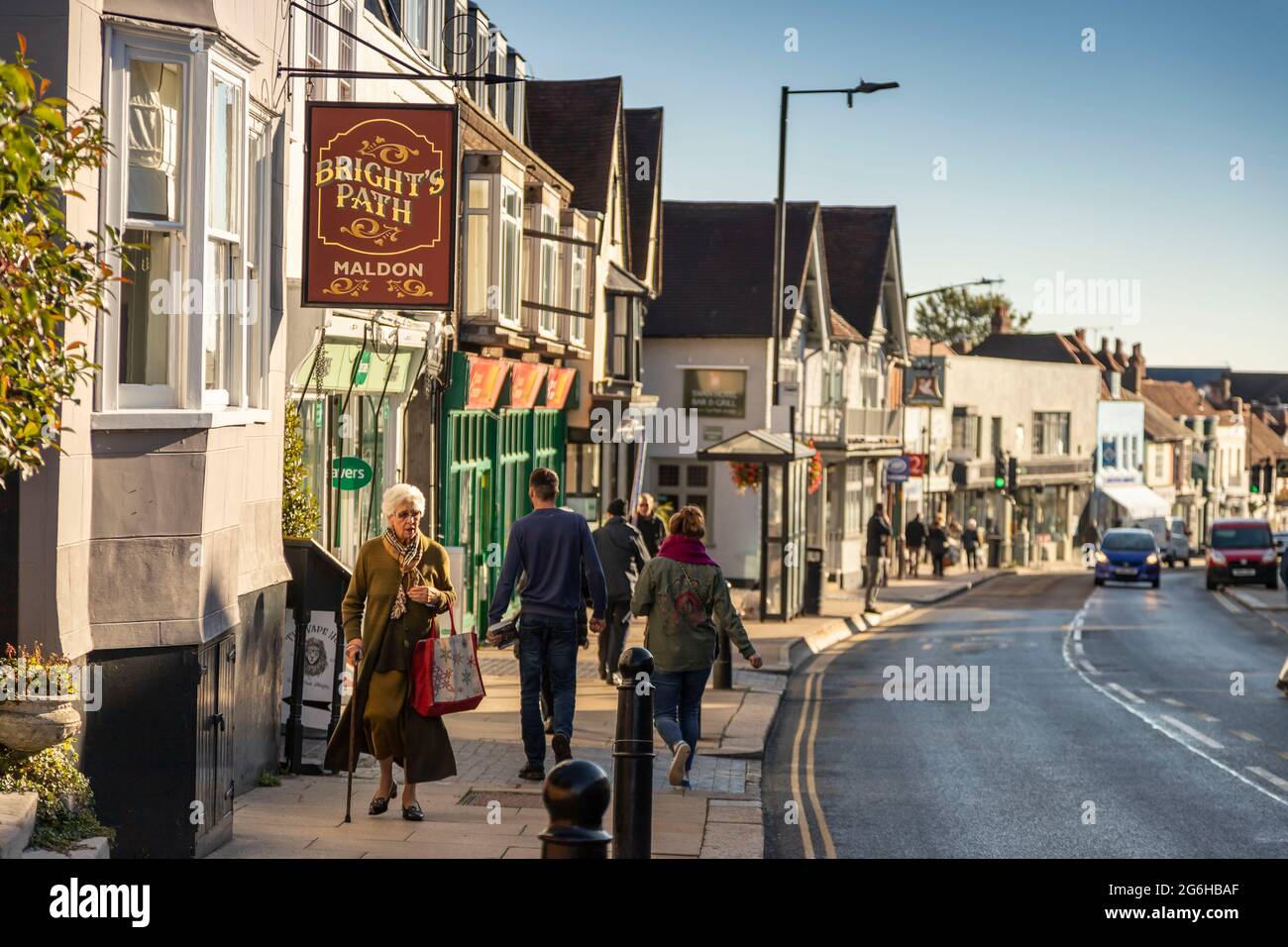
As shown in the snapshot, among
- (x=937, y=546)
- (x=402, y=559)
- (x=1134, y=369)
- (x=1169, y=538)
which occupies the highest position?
(x=1134, y=369)

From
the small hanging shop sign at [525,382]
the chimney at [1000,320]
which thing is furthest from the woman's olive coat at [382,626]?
the chimney at [1000,320]

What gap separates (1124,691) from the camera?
20.1 meters

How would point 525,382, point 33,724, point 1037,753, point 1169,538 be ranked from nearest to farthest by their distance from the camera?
point 33,724, point 1037,753, point 525,382, point 1169,538

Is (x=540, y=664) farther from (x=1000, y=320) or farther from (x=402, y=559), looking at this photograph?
(x=1000, y=320)

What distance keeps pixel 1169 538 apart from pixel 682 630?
65.1m

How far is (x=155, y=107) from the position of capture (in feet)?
27.1

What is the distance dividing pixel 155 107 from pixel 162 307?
98cm

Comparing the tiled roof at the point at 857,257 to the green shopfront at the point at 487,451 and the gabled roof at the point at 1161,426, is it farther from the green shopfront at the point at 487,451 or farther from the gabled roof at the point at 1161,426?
the gabled roof at the point at 1161,426

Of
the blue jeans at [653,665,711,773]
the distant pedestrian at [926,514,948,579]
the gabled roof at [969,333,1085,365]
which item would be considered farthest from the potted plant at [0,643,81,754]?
the gabled roof at [969,333,1085,365]

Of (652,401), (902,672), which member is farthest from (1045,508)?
(902,672)

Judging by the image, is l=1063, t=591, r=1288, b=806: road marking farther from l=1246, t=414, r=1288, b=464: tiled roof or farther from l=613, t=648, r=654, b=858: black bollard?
l=1246, t=414, r=1288, b=464: tiled roof

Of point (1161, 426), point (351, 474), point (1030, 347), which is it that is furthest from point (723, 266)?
point (1161, 426)

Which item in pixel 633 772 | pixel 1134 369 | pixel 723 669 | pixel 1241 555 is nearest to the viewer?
pixel 633 772

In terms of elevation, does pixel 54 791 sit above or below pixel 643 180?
below
